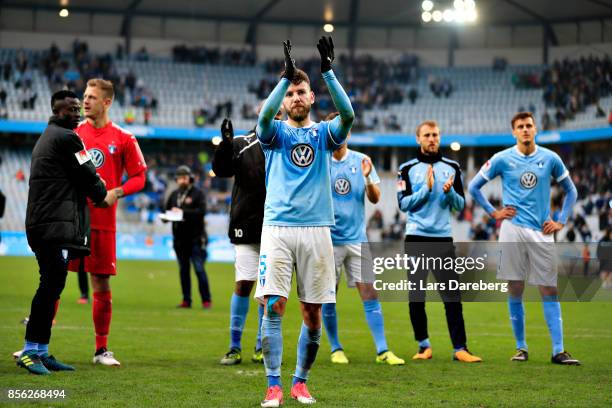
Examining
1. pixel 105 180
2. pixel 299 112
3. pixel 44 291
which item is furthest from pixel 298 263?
pixel 105 180

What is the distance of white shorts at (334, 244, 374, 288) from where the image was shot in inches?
356

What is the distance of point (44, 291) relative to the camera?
289 inches

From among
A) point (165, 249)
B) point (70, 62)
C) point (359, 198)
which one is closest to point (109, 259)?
point (359, 198)

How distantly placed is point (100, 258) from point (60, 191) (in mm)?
885

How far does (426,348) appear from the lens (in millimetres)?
9133

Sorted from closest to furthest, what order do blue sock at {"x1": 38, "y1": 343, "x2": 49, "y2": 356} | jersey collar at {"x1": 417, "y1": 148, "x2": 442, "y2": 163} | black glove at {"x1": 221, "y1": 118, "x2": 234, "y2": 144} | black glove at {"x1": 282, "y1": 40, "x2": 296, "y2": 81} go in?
black glove at {"x1": 282, "y1": 40, "x2": 296, "y2": 81} → black glove at {"x1": 221, "y1": 118, "x2": 234, "y2": 144} → blue sock at {"x1": 38, "y1": 343, "x2": 49, "y2": 356} → jersey collar at {"x1": 417, "y1": 148, "x2": 442, "y2": 163}

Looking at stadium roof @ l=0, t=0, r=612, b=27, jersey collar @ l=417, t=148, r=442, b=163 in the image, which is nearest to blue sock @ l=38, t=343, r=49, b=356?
jersey collar @ l=417, t=148, r=442, b=163

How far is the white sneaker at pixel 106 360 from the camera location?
312 inches

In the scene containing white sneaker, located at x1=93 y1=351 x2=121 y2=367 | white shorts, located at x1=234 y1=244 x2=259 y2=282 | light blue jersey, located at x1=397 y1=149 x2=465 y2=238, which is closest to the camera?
white sneaker, located at x1=93 y1=351 x2=121 y2=367

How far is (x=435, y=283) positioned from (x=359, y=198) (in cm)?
117

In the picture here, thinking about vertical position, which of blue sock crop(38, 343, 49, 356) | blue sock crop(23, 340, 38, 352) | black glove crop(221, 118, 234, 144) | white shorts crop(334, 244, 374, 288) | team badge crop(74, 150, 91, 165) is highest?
black glove crop(221, 118, 234, 144)

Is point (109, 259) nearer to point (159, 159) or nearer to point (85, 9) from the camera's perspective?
point (159, 159)

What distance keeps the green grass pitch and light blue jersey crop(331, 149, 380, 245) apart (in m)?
1.25

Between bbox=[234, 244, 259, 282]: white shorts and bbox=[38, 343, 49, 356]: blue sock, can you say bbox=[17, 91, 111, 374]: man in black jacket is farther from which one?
bbox=[234, 244, 259, 282]: white shorts
